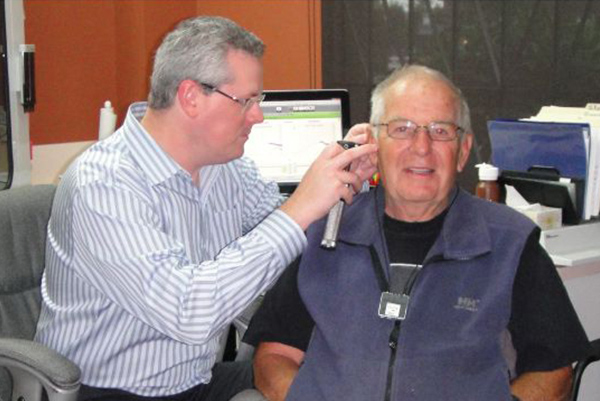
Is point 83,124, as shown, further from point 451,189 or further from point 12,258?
point 451,189

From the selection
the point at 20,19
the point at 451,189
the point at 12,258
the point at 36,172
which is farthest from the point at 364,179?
the point at 36,172

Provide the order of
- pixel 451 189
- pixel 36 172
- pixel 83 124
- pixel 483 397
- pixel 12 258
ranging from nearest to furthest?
pixel 483 397 < pixel 451 189 < pixel 12 258 < pixel 36 172 < pixel 83 124

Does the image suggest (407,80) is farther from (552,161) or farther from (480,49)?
(480,49)

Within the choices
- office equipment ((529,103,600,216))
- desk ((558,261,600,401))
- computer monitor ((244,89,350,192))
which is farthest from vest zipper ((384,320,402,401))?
computer monitor ((244,89,350,192))

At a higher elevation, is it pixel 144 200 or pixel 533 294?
pixel 144 200

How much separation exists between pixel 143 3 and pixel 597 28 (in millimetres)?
2438

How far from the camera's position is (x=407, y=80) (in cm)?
190

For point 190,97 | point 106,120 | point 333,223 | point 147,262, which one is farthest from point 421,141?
point 106,120

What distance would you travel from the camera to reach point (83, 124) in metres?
4.42

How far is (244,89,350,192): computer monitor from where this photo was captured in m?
3.16

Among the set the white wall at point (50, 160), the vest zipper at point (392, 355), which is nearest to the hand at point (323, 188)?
the vest zipper at point (392, 355)

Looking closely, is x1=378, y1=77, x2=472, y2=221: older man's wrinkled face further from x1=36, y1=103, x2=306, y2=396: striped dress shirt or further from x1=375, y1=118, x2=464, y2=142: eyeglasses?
x1=36, y1=103, x2=306, y2=396: striped dress shirt

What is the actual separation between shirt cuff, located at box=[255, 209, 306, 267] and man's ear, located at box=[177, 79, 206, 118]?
321mm

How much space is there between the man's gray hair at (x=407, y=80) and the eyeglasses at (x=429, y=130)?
0.03 metres
